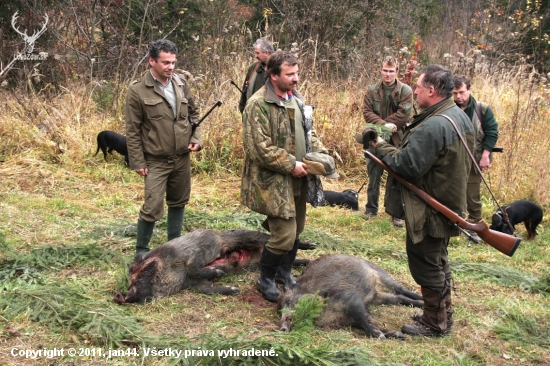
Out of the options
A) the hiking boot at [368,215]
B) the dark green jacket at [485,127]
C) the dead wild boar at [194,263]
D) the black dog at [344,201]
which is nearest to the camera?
the dead wild boar at [194,263]

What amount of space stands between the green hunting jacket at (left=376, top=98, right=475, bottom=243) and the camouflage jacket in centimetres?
82

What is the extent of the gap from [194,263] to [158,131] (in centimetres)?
129

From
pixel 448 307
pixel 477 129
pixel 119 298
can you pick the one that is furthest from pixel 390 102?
pixel 119 298

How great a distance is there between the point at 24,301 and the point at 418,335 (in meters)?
3.09

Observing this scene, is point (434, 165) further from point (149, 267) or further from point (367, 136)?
point (149, 267)

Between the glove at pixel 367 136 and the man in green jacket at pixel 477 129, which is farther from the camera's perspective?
the man in green jacket at pixel 477 129

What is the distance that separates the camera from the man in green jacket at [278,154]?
441 cm

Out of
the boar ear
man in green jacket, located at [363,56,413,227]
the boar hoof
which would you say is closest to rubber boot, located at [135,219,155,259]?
the boar ear

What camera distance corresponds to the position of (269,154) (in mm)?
4352

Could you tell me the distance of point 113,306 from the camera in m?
4.50

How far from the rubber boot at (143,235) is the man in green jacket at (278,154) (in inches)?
50.8

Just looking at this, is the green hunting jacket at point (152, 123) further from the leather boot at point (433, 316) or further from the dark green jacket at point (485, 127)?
the dark green jacket at point (485, 127)

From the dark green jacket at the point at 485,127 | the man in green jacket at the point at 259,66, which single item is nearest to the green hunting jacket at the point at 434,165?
the dark green jacket at the point at 485,127

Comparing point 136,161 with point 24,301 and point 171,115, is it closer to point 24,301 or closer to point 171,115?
point 171,115
